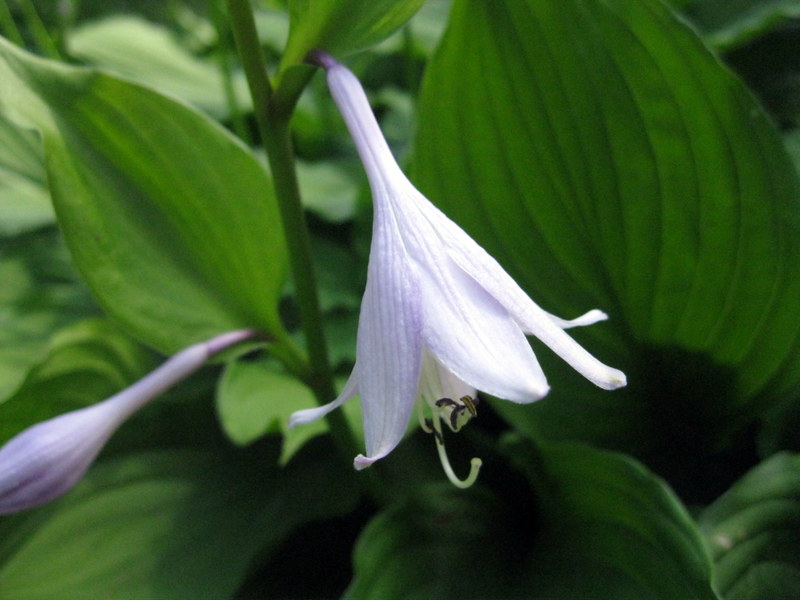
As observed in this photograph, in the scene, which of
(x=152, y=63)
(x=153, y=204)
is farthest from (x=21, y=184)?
(x=153, y=204)

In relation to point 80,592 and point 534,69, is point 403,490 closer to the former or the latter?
point 80,592

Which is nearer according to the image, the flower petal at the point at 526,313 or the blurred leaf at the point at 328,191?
the flower petal at the point at 526,313

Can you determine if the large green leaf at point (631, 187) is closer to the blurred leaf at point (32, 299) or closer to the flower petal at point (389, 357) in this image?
the flower petal at point (389, 357)

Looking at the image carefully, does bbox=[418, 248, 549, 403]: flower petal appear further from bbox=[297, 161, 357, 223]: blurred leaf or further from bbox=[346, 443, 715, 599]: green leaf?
bbox=[297, 161, 357, 223]: blurred leaf

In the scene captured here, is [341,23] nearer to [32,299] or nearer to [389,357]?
[389,357]

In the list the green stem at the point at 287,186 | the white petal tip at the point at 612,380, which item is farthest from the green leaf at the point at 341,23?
the white petal tip at the point at 612,380

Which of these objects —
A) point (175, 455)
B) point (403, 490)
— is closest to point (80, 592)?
point (175, 455)
